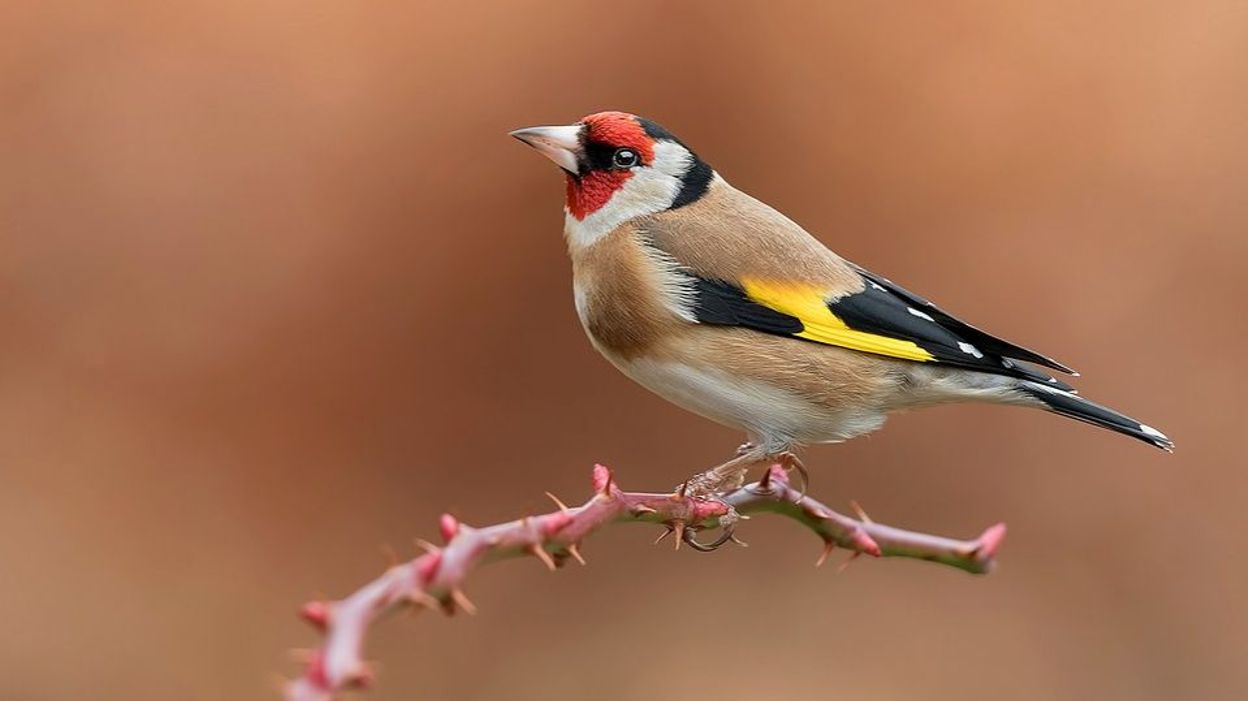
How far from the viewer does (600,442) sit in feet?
26.7

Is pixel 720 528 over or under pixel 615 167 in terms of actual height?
under

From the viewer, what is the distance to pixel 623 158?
14.1 ft

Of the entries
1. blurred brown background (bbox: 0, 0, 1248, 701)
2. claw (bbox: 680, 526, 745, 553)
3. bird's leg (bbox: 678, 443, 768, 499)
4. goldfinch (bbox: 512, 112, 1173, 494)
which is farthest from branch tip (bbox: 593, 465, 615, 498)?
blurred brown background (bbox: 0, 0, 1248, 701)

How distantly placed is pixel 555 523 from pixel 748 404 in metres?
1.82

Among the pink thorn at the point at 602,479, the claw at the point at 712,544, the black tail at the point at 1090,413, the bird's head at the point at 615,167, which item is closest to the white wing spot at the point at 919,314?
the black tail at the point at 1090,413

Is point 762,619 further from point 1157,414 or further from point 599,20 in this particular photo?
point 599,20

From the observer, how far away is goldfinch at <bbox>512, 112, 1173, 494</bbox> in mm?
4020

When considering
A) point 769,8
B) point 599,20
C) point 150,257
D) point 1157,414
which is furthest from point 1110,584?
point 150,257

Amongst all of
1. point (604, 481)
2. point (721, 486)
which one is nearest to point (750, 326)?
point (721, 486)

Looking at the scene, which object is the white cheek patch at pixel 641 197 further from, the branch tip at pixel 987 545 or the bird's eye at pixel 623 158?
the branch tip at pixel 987 545

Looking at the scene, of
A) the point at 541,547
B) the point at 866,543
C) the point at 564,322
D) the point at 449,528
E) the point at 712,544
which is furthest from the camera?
the point at 564,322

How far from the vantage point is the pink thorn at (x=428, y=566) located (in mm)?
1895

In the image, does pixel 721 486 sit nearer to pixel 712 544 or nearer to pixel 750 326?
pixel 712 544

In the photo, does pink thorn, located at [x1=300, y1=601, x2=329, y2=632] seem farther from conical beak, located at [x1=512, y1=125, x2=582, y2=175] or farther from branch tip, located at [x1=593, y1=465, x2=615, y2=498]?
conical beak, located at [x1=512, y1=125, x2=582, y2=175]
